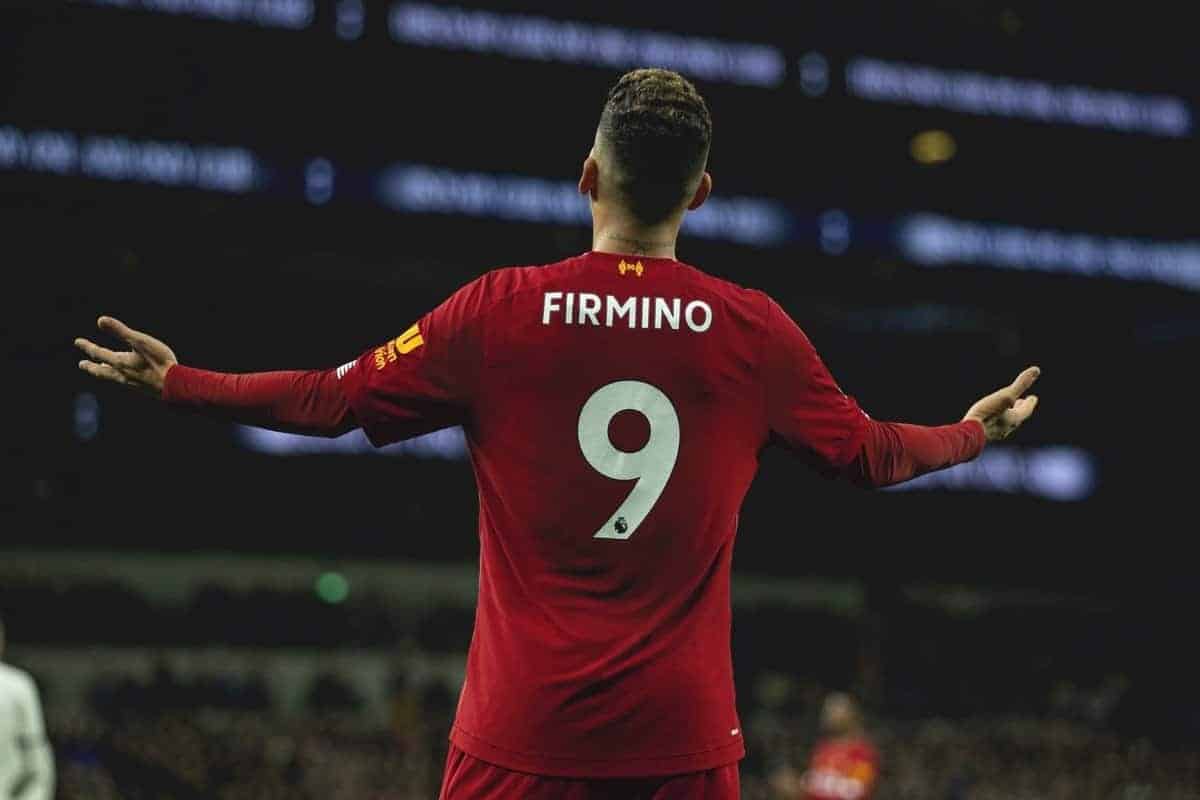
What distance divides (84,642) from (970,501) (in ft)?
39.4

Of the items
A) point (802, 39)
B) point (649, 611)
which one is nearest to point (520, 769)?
point (649, 611)

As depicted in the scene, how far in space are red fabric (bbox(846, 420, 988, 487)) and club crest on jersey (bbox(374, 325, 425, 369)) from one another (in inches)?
30.8

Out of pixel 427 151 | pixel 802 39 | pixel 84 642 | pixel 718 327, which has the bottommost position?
pixel 84 642

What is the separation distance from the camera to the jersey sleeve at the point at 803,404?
2.79 metres

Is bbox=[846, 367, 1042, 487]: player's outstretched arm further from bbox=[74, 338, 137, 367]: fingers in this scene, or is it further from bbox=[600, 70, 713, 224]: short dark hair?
bbox=[74, 338, 137, 367]: fingers

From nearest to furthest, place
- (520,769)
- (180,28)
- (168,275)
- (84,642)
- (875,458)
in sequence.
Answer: (520,769) → (875,458) → (180,28) → (168,275) → (84,642)

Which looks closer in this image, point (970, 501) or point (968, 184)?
point (968, 184)

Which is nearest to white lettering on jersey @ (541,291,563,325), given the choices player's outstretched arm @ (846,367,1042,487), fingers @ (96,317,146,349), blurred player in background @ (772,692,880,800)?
player's outstretched arm @ (846,367,1042,487)

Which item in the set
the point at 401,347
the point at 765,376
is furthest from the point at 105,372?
the point at 765,376

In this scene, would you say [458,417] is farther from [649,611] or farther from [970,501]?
[970,501]

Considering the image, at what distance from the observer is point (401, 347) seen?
2738 mm

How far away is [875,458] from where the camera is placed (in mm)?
2877

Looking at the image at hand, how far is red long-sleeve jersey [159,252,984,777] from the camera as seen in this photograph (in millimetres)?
2623

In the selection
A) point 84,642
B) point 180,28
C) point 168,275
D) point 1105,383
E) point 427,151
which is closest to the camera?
point 180,28
